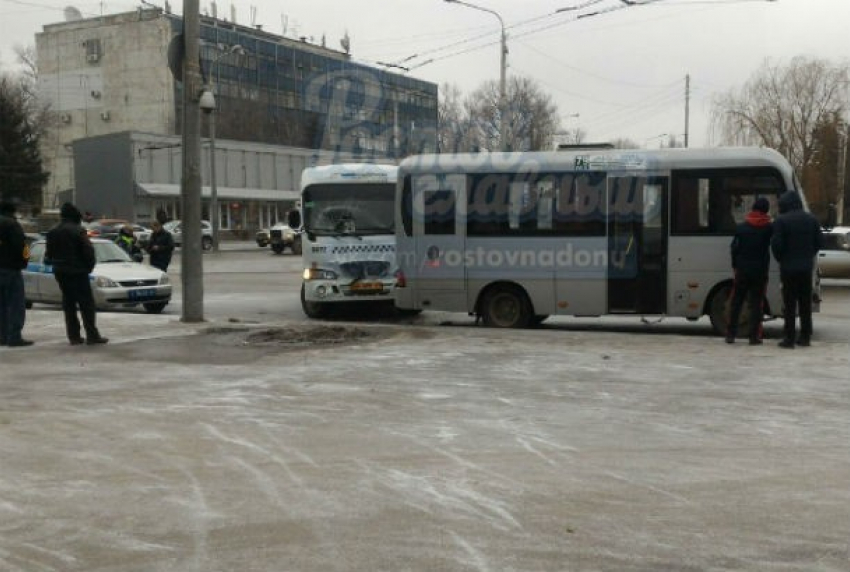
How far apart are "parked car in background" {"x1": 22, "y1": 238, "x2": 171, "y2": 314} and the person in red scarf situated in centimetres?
1116

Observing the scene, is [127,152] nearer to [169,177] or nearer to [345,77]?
[169,177]

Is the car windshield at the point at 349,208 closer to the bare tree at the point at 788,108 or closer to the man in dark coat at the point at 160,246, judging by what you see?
the man in dark coat at the point at 160,246

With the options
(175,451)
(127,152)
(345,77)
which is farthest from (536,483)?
(127,152)

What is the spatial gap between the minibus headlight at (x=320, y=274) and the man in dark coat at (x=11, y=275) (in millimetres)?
5420

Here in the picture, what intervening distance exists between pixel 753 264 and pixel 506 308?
4152 mm

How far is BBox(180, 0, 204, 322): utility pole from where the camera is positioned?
44.5 feet

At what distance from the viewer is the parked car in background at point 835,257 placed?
864 inches

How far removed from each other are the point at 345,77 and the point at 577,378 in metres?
29.2

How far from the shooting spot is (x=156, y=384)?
880cm

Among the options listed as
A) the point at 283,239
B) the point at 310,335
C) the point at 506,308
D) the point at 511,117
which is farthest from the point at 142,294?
the point at 511,117

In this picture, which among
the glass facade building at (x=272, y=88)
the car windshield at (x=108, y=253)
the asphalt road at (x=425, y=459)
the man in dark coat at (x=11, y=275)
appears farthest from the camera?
the glass facade building at (x=272, y=88)

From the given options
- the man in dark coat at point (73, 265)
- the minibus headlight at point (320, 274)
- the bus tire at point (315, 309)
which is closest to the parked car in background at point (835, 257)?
the bus tire at point (315, 309)

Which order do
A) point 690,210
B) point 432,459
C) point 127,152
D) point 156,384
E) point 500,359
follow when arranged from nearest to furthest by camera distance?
point 432,459
point 156,384
point 500,359
point 690,210
point 127,152

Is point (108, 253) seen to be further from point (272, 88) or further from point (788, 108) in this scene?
point (272, 88)
